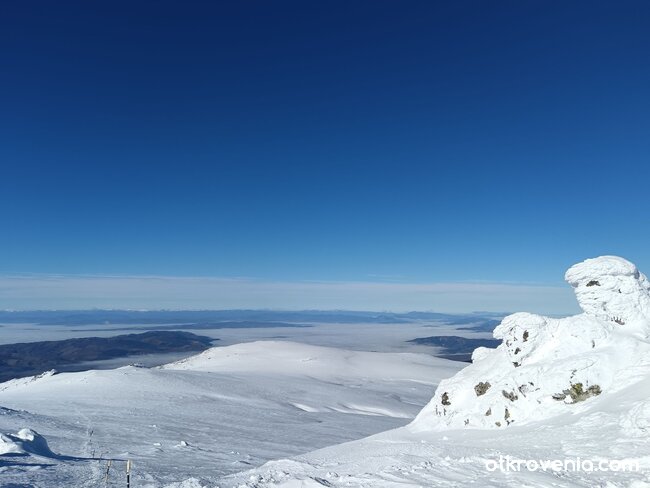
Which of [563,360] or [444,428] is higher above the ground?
[563,360]

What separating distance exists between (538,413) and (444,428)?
4.38 metres

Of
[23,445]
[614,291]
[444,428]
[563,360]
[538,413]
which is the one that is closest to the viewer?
[23,445]

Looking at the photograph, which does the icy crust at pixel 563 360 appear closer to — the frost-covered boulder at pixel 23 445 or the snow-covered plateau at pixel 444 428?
the snow-covered plateau at pixel 444 428

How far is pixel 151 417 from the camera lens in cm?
3097

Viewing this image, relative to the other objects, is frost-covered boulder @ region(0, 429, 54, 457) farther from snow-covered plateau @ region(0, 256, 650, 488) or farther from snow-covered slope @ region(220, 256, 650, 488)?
snow-covered slope @ region(220, 256, 650, 488)

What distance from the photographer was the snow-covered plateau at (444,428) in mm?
11695

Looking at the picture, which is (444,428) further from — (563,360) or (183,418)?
(183,418)

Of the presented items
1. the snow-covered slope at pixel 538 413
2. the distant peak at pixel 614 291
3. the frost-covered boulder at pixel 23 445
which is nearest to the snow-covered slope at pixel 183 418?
the frost-covered boulder at pixel 23 445

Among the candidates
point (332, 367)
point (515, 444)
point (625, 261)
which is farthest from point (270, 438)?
point (332, 367)

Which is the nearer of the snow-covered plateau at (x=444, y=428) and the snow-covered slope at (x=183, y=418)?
the snow-covered plateau at (x=444, y=428)

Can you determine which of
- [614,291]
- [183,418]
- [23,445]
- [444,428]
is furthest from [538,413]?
[183,418]

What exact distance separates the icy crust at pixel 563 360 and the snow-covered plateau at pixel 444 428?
0.19ft

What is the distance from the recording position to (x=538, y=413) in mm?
17438

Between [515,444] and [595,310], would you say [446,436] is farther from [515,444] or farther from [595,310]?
[595,310]
